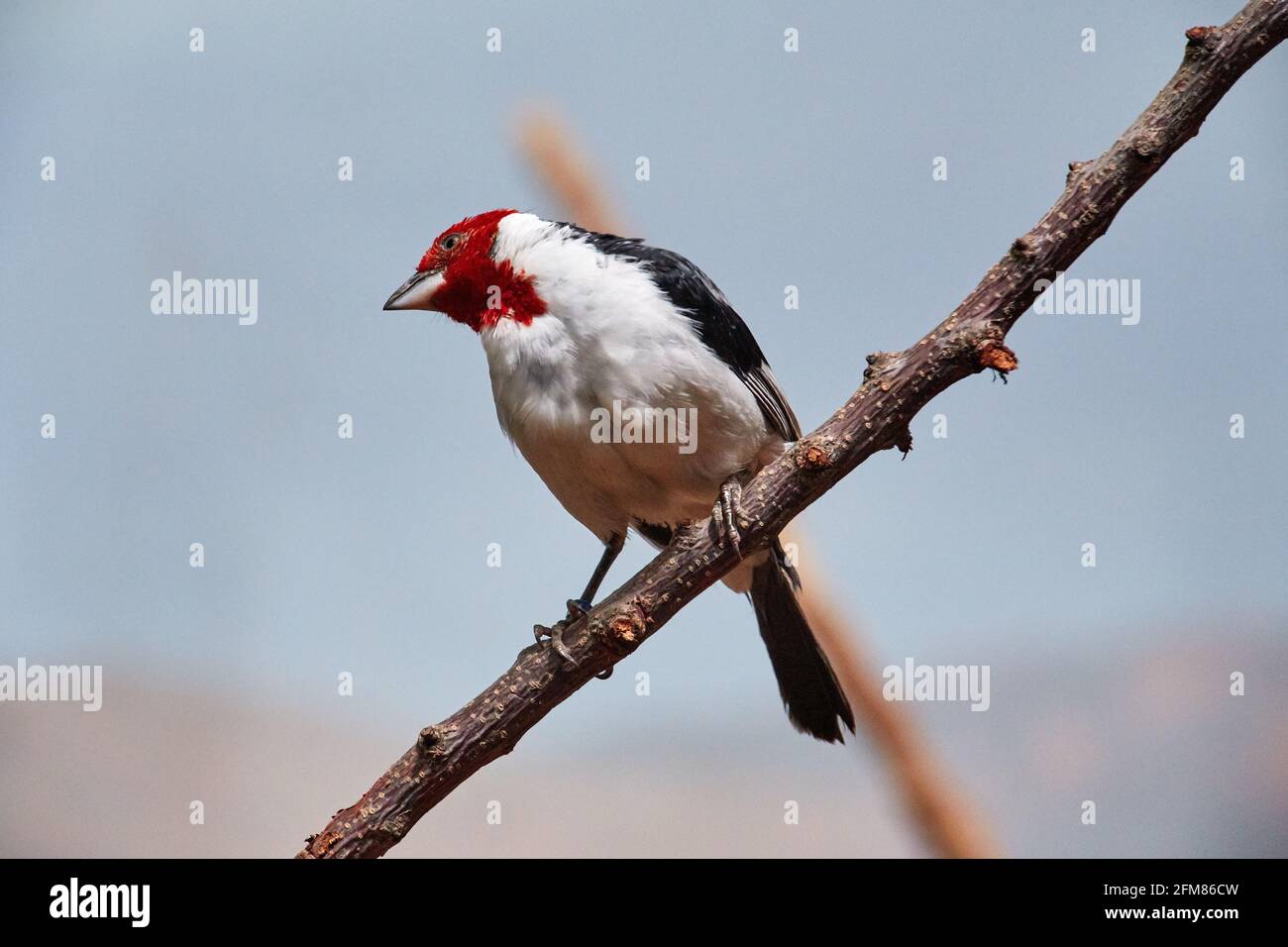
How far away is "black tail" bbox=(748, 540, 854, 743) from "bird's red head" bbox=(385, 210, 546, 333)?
3.25ft

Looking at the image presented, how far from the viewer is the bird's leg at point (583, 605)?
7.73 feet

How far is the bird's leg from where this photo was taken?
7.73 ft

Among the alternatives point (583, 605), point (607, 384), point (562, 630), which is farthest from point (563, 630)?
point (607, 384)

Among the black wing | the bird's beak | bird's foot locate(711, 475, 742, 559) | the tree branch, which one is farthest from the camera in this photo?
the bird's beak

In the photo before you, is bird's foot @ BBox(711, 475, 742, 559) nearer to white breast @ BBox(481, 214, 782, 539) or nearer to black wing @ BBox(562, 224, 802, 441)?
white breast @ BBox(481, 214, 782, 539)

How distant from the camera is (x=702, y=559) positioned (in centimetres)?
230

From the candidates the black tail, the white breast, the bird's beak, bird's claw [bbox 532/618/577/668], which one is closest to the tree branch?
bird's claw [bbox 532/618/577/668]

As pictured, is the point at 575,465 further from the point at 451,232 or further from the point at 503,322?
the point at 451,232

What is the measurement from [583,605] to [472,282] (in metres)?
0.91

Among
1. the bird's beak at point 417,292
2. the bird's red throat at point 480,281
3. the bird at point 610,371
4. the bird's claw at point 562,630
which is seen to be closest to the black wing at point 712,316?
the bird at point 610,371

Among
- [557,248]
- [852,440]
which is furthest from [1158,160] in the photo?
[557,248]

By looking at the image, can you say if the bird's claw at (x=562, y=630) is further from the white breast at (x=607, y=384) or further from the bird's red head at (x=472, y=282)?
the bird's red head at (x=472, y=282)
